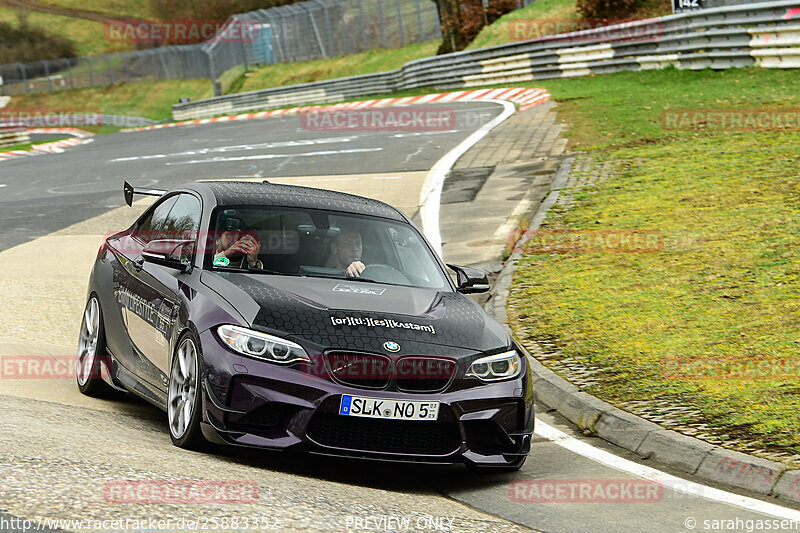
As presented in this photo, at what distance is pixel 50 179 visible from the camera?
71.9 ft

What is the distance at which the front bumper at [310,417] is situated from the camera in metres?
6.00

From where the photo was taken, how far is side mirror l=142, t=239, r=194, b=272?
7.05m

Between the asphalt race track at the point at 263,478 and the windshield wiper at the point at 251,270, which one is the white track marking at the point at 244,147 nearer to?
the asphalt race track at the point at 263,478

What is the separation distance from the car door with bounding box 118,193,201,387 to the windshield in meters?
0.30

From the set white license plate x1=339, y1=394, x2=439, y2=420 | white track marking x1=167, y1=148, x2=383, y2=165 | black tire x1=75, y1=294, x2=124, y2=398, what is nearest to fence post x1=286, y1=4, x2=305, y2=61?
white track marking x1=167, y1=148, x2=383, y2=165

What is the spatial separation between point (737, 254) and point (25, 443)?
787 centimetres

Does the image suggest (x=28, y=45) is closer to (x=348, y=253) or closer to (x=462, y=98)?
(x=462, y=98)

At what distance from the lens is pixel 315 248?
7.44 meters

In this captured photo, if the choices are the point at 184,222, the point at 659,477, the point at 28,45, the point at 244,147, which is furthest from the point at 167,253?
the point at 28,45

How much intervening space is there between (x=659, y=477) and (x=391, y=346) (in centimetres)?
180

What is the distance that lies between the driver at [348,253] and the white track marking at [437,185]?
376 cm

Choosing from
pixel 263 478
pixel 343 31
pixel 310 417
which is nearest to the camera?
pixel 263 478

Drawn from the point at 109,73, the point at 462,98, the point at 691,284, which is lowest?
the point at 109,73

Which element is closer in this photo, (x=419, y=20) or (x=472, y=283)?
(x=472, y=283)
